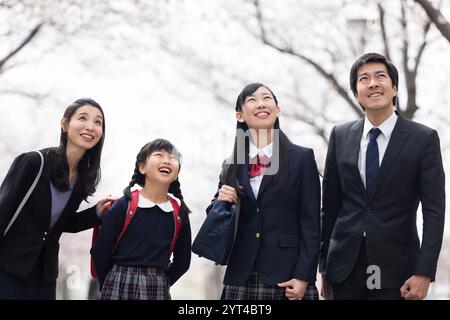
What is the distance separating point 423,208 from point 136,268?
168 centimetres

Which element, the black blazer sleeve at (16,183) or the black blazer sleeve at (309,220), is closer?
the black blazer sleeve at (309,220)

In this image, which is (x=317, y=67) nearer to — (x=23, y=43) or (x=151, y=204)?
(x=23, y=43)

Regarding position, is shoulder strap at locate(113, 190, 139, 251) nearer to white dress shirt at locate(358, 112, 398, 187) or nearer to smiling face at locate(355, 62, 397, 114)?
white dress shirt at locate(358, 112, 398, 187)

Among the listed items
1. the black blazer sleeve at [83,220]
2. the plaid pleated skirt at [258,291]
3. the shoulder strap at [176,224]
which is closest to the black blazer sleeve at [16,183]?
the black blazer sleeve at [83,220]

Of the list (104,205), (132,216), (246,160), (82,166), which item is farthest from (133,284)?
(246,160)

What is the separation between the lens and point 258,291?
3.51 meters

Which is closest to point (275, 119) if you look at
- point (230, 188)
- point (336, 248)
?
point (230, 188)

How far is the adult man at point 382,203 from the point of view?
3.45m

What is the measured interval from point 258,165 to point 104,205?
1.03 m

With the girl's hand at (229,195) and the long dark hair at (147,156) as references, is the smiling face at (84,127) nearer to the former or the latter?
the long dark hair at (147,156)

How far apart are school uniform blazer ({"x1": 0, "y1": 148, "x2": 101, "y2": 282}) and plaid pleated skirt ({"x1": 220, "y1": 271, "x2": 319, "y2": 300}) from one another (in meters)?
1.12

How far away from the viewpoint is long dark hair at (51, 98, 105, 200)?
3799 mm

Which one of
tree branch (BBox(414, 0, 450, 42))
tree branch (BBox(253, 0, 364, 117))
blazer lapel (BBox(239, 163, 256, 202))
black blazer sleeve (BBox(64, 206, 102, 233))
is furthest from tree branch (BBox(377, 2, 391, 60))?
black blazer sleeve (BBox(64, 206, 102, 233))
